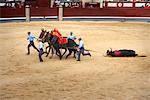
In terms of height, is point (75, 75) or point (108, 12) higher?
point (108, 12)

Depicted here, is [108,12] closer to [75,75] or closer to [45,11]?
[45,11]

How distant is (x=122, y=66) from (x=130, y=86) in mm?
2658

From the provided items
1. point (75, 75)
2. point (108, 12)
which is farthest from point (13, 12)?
point (75, 75)

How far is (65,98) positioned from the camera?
9141 millimetres

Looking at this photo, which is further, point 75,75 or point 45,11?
point 45,11

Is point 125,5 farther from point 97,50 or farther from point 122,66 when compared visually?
point 122,66

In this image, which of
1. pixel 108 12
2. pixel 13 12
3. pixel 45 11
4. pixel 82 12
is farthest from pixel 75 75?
pixel 108 12

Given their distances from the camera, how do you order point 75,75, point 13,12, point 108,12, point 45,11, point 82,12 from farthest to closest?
point 108,12
point 82,12
point 45,11
point 13,12
point 75,75

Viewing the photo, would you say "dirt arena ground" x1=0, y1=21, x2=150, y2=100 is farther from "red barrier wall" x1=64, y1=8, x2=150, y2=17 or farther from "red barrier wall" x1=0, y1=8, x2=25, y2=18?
"red barrier wall" x1=64, y1=8, x2=150, y2=17

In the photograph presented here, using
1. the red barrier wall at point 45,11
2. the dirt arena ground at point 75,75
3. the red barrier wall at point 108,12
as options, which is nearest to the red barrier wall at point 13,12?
the red barrier wall at point 45,11

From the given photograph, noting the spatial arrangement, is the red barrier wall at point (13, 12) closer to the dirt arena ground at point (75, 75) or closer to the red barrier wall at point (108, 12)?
the red barrier wall at point (108, 12)

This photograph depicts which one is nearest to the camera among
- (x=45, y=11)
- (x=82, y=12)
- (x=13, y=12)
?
(x=13, y=12)

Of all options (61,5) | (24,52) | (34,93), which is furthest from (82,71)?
(61,5)

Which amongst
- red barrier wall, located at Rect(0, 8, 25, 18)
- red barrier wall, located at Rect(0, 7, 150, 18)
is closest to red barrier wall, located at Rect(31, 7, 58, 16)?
red barrier wall, located at Rect(0, 7, 150, 18)
